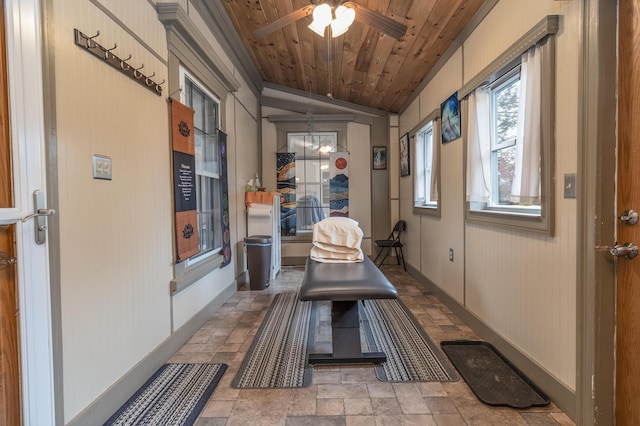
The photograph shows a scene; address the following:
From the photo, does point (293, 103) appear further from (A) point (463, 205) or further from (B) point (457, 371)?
(B) point (457, 371)

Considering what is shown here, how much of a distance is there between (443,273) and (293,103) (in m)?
4.01

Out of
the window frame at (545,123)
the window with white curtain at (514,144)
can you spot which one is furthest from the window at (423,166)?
the window frame at (545,123)

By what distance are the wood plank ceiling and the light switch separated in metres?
1.82

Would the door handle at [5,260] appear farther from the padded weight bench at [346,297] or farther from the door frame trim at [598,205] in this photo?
the door frame trim at [598,205]

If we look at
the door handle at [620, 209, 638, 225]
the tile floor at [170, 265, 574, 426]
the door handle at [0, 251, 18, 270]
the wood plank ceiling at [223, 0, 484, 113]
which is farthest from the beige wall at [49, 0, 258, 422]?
the door handle at [620, 209, 638, 225]

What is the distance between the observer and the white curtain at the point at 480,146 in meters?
2.66

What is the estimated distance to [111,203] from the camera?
5.86ft

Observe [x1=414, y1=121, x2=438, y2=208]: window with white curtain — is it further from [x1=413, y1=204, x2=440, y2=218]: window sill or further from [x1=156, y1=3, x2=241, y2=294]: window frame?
[x1=156, y1=3, x2=241, y2=294]: window frame

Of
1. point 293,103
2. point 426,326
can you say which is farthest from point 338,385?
point 293,103

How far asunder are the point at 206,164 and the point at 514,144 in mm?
2881

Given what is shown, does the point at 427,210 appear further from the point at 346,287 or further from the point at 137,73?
the point at 137,73

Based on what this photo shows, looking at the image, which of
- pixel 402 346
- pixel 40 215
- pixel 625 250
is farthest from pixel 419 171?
pixel 40 215

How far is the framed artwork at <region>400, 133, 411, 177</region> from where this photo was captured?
16.7 ft

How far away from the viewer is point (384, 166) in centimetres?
586
